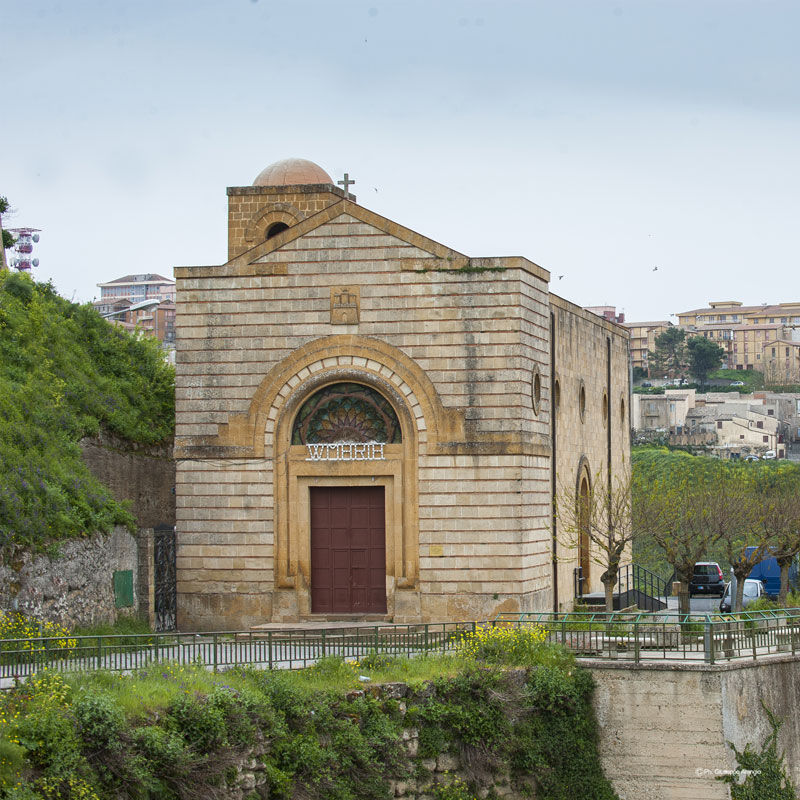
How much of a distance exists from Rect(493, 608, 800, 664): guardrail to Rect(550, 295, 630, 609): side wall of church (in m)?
4.50

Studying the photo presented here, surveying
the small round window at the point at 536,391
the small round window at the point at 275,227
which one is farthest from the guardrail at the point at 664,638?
the small round window at the point at 275,227

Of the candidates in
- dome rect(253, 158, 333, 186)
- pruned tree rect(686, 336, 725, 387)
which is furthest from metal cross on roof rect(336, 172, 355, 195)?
pruned tree rect(686, 336, 725, 387)

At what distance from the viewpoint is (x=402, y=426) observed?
2864 centimetres

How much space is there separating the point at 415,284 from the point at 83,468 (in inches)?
301

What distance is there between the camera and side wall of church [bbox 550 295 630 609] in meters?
32.1

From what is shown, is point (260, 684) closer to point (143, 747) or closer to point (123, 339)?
point (143, 747)

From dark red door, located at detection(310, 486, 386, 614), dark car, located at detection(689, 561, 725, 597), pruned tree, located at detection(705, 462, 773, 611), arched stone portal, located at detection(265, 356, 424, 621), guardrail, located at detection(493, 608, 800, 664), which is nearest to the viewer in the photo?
guardrail, located at detection(493, 608, 800, 664)

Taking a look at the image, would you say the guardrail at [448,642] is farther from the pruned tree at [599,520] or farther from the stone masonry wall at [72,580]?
the pruned tree at [599,520]

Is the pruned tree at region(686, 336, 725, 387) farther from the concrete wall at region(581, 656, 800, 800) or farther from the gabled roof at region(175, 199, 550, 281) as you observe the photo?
the concrete wall at region(581, 656, 800, 800)

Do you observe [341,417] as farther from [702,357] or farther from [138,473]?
[702,357]

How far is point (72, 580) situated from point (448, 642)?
697 cm

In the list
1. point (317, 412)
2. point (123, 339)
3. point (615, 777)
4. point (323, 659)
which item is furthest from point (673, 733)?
point (123, 339)

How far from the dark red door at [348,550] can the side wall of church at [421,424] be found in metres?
0.69

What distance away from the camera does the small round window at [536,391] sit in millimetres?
29094
